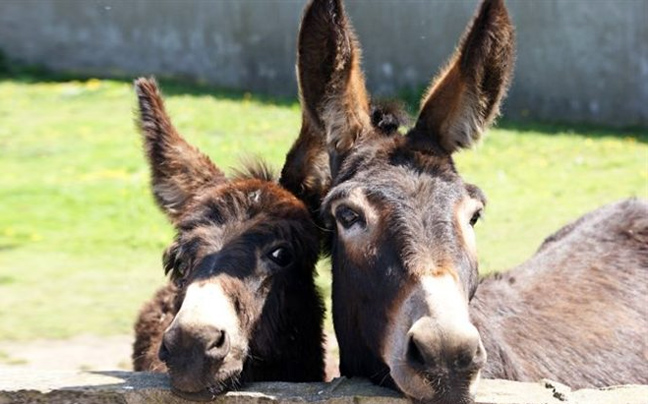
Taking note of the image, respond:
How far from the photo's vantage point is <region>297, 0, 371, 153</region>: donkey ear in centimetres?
471

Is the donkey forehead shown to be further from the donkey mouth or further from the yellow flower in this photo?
the yellow flower

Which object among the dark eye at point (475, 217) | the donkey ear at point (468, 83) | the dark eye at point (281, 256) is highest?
the donkey ear at point (468, 83)

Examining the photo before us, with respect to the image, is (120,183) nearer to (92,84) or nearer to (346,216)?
(92,84)

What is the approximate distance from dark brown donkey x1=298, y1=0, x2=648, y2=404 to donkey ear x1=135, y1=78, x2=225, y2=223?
0.73 m

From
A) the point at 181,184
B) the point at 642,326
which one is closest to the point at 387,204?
the point at 181,184

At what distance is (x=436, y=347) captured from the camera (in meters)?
3.76

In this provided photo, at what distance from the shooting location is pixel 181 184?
5246mm

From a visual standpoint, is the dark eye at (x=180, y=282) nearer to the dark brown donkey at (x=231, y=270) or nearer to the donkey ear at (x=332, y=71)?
the dark brown donkey at (x=231, y=270)

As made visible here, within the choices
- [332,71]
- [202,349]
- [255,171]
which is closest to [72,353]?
[255,171]

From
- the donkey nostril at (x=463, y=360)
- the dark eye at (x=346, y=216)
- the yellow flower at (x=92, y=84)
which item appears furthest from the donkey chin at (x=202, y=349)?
the yellow flower at (x=92, y=84)

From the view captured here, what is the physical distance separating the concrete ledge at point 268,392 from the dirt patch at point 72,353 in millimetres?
3390

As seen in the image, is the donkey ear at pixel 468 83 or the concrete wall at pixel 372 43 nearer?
the donkey ear at pixel 468 83

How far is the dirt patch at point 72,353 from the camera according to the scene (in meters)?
7.69

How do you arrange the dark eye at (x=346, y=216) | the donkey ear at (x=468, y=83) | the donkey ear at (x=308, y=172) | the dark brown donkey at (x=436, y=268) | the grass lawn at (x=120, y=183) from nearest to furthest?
the dark brown donkey at (x=436, y=268)
the dark eye at (x=346, y=216)
the donkey ear at (x=468, y=83)
the donkey ear at (x=308, y=172)
the grass lawn at (x=120, y=183)
